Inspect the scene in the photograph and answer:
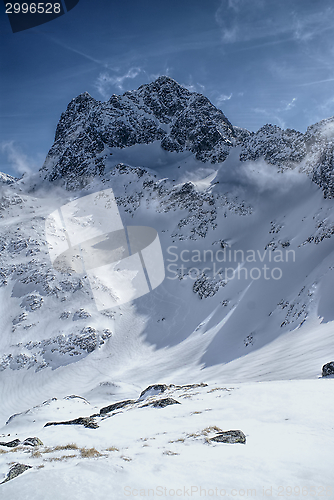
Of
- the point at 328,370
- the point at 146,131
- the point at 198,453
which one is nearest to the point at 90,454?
the point at 198,453

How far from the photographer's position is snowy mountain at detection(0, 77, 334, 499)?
623cm

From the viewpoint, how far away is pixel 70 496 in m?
3.43

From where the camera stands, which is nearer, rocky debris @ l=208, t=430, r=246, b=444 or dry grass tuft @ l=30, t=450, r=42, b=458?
Result: rocky debris @ l=208, t=430, r=246, b=444

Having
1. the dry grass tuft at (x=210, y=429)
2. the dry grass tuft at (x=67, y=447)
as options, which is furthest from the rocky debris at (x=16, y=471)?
the dry grass tuft at (x=210, y=429)

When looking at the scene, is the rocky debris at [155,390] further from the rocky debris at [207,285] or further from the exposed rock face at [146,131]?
the exposed rock face at [146,131]

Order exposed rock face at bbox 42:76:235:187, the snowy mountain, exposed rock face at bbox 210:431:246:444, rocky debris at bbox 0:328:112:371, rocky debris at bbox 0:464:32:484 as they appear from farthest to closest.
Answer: exposed rock face at bbox 42:76:235:187
rocky debris at bbox 0:328:112:371
the snowy mountain
exposed rock face at bbox 210:431:246:444
rocky debris at bbox 0:464:32:484

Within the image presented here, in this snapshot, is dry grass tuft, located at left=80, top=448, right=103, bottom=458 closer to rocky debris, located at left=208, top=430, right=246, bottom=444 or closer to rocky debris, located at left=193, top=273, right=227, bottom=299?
rocky debris, located at left=208, top=430, right=246, bottom=444

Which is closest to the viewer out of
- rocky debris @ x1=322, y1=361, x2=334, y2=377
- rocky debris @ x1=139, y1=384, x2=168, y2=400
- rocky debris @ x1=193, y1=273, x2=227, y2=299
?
rocky debris @ x1=322, y1=361, x2=334, y2=377

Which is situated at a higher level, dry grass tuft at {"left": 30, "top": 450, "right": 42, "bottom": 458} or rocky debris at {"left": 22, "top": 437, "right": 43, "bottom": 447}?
dry grass tuft at {"left": 30, "top": 450, "right": 42, "bottom": 458}

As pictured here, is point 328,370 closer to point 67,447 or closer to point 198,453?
point 198,453

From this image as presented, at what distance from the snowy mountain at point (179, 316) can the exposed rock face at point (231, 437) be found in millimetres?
94

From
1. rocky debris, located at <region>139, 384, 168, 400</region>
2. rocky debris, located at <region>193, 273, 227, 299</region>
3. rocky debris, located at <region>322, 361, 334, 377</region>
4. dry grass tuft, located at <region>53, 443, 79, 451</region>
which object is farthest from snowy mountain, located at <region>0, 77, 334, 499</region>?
rocky debris, located at <region>322, 361, 334, 377</region>

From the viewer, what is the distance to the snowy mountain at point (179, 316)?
20.4 ft

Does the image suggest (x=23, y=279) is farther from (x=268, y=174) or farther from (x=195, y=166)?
(x=195, y=166)
